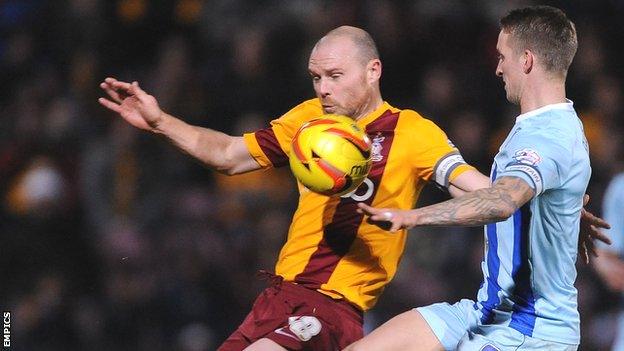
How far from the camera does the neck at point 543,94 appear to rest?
168 inches

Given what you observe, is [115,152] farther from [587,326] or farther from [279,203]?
[587,326]

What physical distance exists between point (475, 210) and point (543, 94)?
750 mm

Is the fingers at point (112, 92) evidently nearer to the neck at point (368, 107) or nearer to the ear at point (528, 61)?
the neck at point (368, 107)

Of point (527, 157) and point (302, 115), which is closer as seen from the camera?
point (527, 157)

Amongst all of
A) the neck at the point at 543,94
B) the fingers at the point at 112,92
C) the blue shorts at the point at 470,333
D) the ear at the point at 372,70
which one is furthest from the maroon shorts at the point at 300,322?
the neck at the point at 543,94

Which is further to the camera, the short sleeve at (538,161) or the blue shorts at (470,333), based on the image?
the blue shorts at (470,333)

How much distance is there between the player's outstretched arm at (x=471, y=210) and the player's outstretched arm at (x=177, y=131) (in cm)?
169

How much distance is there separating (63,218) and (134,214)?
0.57 m

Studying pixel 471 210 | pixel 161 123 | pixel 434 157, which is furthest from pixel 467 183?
pixel 161 123

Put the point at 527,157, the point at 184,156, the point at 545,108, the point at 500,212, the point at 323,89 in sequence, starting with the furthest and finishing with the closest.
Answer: the point at 184,156, the point at 323,89, the point at 545,108, the point at 527,157, the point at 500,212

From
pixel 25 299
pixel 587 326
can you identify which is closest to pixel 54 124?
pixel 25 299

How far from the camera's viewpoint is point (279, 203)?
8867mm

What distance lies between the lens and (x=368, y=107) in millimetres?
5145

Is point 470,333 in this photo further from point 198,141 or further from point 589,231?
point 198,141
